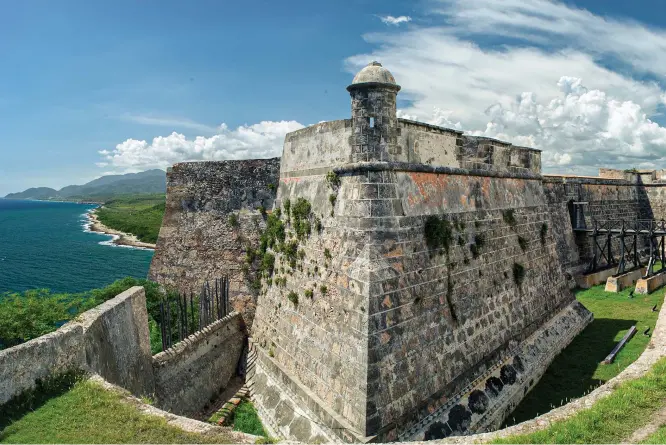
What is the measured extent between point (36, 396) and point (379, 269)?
6.04 metres

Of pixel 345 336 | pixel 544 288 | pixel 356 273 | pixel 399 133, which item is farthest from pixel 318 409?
pixel 544 288

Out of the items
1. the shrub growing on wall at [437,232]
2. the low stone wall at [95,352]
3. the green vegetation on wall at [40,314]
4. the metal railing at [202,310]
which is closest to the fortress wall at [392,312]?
the shrub growing on wall at [437,232]

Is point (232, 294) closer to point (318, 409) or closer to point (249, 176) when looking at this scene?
point (249, 176)

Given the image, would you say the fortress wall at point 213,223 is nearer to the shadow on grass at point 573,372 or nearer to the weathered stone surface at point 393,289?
the weathered stone surface at point 393,289

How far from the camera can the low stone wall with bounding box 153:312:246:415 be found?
1109cm

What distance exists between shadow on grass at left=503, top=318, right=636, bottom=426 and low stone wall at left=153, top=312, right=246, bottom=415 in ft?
26.6

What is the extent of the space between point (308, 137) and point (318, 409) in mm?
6185

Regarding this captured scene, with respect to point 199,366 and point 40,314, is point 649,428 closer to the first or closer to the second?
point 199,366

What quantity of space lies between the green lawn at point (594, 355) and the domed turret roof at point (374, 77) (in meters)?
8.52

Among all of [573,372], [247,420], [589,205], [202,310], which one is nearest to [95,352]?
[247,420]

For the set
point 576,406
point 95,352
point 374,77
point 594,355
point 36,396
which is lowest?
point 594,355

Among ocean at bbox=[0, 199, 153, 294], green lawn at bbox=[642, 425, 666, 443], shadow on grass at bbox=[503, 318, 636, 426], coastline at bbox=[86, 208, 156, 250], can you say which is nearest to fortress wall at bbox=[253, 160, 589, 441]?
shadow on grass at bbox=[503, 318, 636, 426]

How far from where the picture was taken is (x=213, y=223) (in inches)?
596

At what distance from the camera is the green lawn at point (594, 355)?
11.4 m
